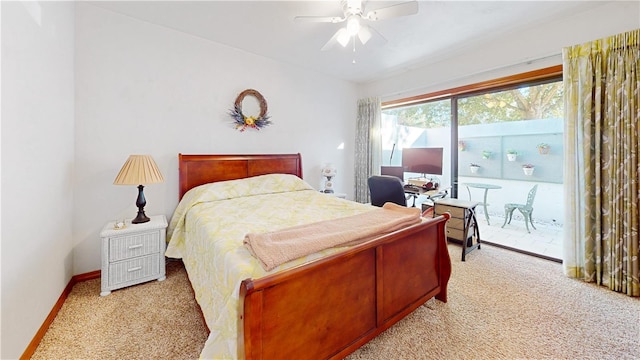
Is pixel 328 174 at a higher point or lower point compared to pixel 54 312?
higher

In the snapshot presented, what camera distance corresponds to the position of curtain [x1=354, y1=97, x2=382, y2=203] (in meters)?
4.39

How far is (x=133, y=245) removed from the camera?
7.25ft

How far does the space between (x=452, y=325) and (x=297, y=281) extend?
1.32 metres

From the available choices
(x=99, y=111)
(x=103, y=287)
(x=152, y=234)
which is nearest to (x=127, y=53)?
(x=99, y=111)

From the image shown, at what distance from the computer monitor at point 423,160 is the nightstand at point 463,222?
2.15 feet

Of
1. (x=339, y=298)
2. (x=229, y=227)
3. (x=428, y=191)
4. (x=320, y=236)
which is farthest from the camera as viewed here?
(x=428, y=191)

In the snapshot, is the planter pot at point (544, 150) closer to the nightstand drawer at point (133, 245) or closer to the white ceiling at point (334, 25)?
the white ceiling at point (334, 25)

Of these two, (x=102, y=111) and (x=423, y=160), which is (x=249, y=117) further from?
(x=423, y=160)

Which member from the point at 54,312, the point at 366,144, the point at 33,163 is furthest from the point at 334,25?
the point at 54,312

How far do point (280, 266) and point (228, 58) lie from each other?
2962 millimetres

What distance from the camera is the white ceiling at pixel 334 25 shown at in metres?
2.30

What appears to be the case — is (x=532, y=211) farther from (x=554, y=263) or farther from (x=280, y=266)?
(x=280, y=266)

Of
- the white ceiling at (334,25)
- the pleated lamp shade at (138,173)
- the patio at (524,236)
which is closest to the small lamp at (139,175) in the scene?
the pleated lamp shade at (138,173)

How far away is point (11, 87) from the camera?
133 centimetres
